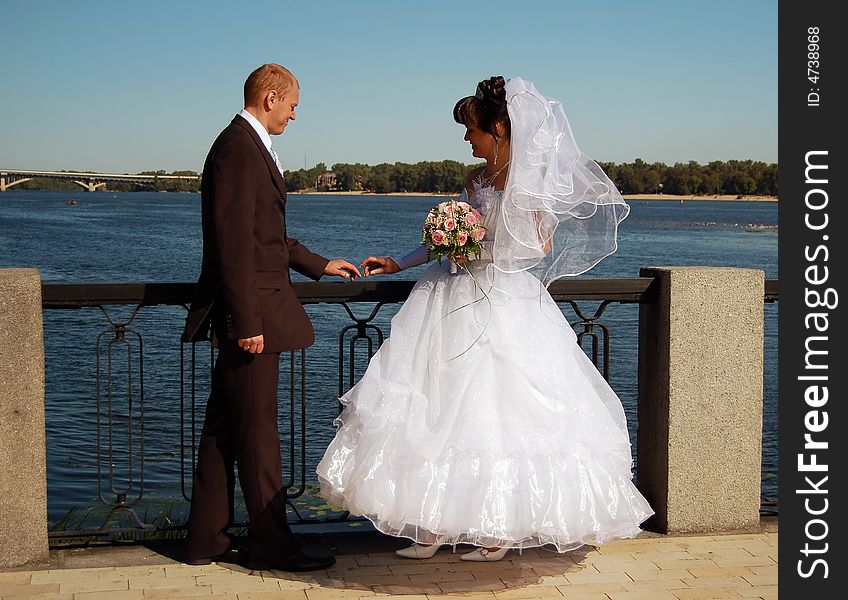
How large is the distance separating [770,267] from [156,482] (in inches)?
1478

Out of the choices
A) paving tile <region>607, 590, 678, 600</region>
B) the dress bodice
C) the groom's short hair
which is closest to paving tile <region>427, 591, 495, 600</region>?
paving tile <region>607, 590, 678, 600</region>

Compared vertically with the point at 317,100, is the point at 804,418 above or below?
below

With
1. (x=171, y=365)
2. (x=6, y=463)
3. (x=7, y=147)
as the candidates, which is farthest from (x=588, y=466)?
(x=7, y=147)

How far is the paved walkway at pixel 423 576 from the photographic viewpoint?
449 centimetres

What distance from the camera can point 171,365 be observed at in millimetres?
19109

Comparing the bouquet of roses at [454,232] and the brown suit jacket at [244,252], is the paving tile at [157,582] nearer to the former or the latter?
the brown suit jacket at [244,252]

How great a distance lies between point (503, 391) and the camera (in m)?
4.53

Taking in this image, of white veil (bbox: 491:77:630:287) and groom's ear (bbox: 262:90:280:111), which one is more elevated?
groom's ear (bbox: 262:90:280:111)

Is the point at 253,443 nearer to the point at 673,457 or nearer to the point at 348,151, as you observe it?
the point at 673,457

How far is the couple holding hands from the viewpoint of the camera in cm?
438

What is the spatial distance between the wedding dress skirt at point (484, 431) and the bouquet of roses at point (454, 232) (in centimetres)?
11

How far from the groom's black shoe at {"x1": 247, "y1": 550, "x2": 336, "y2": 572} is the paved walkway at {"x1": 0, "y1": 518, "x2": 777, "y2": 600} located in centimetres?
3

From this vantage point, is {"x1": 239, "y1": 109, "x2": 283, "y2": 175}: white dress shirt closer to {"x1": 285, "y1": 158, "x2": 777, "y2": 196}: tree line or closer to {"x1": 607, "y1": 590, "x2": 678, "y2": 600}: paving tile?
{"x1": 607, "y1": 590, "x2": 678, "y2": 600}: paving tile

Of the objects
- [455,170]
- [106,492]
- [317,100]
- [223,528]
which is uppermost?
[317,100]
